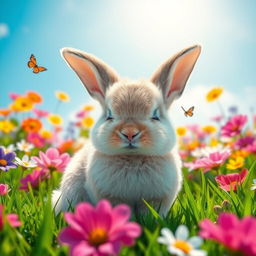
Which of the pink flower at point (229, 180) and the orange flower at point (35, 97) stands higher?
the orange flower at point (35, 97)

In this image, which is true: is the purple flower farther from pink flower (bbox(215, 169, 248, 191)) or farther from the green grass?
pink flower (bbox(215, 169, 248, 191))

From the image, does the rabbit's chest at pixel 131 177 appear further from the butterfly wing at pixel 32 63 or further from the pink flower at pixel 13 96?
the pink flower at pixel 13 96

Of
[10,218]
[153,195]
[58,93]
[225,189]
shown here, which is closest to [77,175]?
[153,195]

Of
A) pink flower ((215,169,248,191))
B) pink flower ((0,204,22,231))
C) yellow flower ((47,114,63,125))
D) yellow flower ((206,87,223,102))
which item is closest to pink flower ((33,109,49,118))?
yellow flower ((47,114,63,125))

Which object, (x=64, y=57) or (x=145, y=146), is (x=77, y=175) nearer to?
(x=145, y=146)

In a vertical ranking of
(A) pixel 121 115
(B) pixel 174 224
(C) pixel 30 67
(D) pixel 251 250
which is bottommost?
(B) pixel 174 224

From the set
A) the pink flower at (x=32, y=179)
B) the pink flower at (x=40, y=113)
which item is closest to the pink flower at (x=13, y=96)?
the pink flower at (x=40, y=113)
